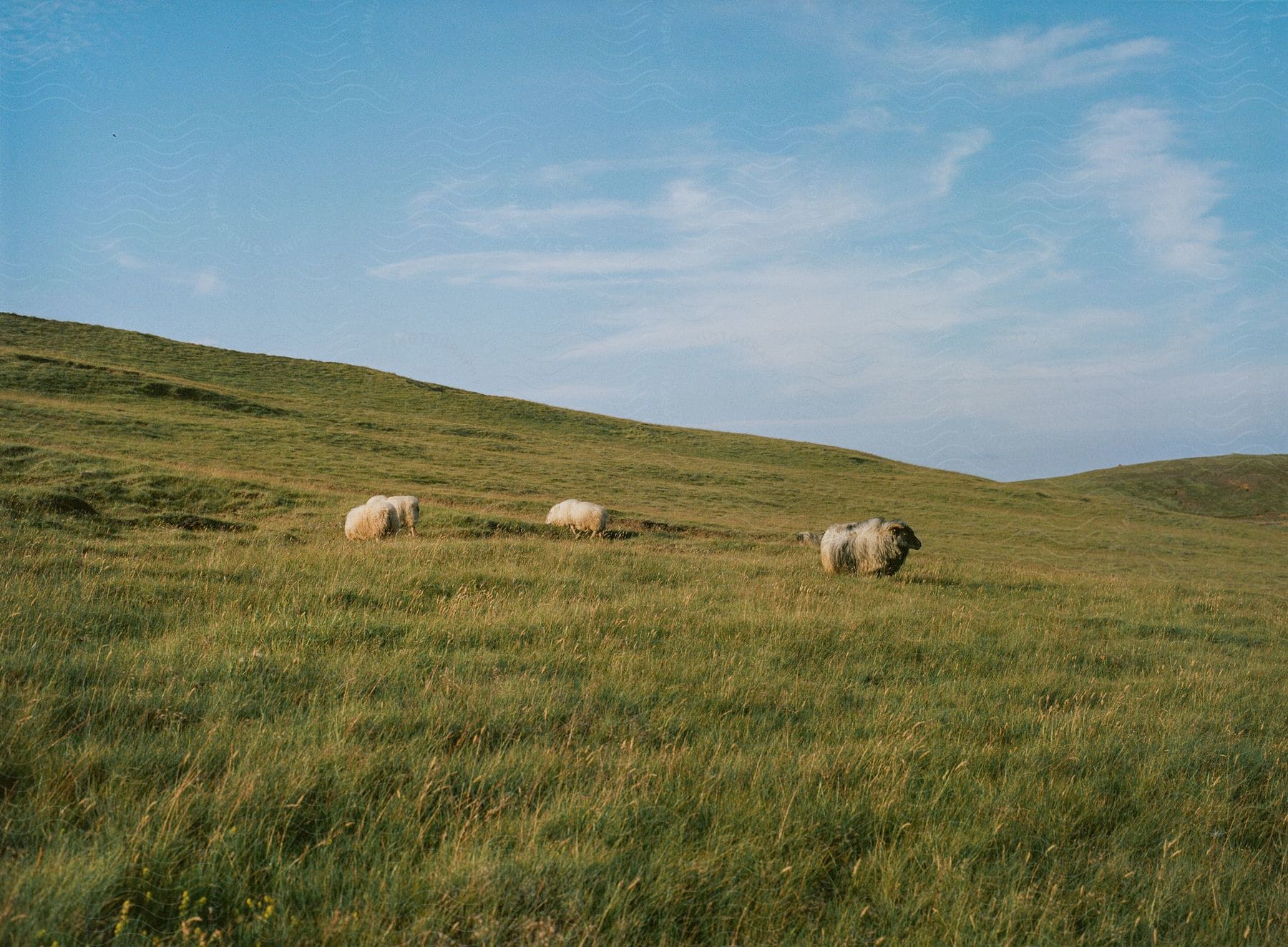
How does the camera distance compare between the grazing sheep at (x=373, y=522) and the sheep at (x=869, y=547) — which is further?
the grazing sheep at (x=373, y=522)

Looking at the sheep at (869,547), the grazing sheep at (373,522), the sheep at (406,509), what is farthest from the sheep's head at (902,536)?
the grazing sheep at (373,522)

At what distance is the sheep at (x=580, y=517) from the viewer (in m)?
21.0

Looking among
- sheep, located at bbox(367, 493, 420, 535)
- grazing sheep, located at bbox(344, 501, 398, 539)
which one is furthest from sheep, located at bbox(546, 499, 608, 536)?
grazing sheep, located at bbox(344, 501, 398, 539)

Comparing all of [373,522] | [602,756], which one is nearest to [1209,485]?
[373,522]

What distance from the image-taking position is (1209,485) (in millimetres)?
84812

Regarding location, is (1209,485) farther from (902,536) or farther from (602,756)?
(602,756)

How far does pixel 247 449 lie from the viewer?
32281mm

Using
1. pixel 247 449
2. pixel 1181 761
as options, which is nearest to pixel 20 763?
pixel 1181 761

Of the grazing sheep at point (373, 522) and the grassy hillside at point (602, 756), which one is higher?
the grazing sheep at point (373, 522)

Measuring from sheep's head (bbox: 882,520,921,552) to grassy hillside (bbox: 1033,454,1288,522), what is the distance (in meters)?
72.2

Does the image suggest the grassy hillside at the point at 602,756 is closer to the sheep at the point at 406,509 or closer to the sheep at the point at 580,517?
the sheep at the point at 406,509

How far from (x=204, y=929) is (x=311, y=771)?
1.08m

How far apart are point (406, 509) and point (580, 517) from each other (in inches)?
189

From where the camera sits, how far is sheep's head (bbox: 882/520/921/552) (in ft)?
49.1
